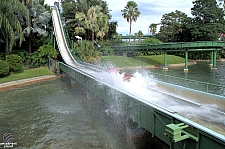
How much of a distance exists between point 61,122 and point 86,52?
70.2 feet

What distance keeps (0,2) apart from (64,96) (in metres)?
12.8

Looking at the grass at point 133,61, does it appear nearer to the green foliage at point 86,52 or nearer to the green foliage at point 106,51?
the green foliage at point 106,51

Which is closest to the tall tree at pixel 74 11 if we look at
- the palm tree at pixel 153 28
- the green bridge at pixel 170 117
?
the green bridge at pixel 170 117

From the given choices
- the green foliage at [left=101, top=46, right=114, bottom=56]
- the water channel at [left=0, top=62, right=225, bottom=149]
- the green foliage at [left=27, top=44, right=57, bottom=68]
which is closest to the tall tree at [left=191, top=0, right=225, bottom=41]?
the green foliage at [left=101, top=46, right=114, bottom=56]

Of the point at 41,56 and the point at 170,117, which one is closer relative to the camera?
the point at 170,117

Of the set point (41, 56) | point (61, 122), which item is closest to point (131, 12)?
point (41, 56)

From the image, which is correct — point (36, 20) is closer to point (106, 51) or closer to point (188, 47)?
point (106, 51)

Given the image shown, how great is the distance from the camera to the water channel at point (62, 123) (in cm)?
815

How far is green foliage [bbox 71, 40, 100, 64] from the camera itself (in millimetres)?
30453

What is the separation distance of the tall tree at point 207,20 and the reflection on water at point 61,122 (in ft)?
148

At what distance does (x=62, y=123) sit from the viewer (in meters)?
10.3

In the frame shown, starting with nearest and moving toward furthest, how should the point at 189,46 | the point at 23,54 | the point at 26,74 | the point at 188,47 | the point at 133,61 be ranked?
the point at 26,74
the point at 23,54
the point at 189,46
the point at 188,47
the point at 133,61

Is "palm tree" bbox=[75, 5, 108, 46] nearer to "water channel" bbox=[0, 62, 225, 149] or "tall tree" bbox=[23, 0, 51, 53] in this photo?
"tall tree" bbox=[23, 0, 51, 53]

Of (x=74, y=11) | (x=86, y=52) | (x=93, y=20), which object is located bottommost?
(x=86, y=52)
